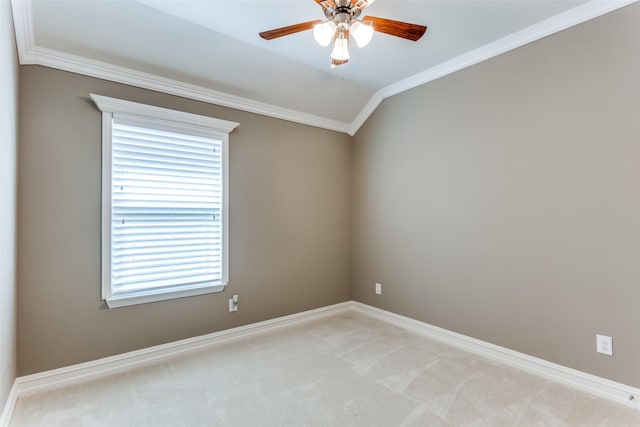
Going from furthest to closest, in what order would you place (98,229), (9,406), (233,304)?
1. (233,304)
2. (98,229)
3. (9,406)

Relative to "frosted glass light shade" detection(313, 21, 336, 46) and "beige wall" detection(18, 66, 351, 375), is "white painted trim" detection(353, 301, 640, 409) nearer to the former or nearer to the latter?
"beige wall" detection(18, 66, 351, 375)

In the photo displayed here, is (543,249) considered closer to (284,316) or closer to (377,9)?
(377,9)

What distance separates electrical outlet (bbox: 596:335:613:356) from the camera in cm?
207

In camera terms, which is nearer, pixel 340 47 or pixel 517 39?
pixel 340 47

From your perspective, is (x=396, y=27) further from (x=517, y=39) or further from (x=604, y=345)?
(x=604, y=345)

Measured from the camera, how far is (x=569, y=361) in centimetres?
222

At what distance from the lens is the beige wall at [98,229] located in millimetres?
2158

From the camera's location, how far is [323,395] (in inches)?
82.1

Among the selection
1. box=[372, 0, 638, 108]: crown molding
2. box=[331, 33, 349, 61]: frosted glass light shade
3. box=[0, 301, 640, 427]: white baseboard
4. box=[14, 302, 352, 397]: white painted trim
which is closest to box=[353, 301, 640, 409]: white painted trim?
box=[0, 301, 640, 427]: white baseboard

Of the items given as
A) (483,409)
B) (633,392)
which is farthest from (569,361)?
(483,409)

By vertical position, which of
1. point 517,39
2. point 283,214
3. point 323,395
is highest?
point 517,39

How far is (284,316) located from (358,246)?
1263mm

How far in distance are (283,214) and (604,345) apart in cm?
283

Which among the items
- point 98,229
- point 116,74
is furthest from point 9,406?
point 116,74
